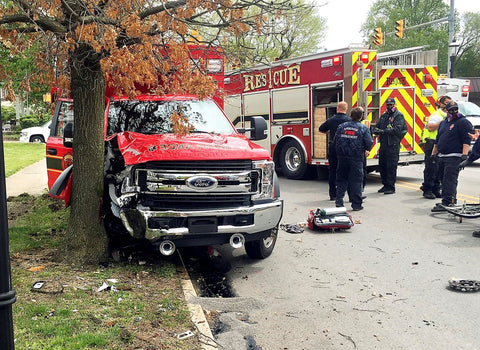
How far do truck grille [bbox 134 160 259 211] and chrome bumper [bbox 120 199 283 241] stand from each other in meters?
0.13

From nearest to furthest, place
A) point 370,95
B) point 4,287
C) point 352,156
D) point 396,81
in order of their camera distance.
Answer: point 4,287
point 352,156
point 370,95
point 396,81

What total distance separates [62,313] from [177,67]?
9.66 ft

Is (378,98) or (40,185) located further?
(40,185)

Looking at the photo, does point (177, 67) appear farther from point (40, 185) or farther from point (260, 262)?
point (40, 185)

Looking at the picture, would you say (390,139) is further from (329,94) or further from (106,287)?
(106,287)

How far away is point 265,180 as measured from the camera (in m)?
5.79

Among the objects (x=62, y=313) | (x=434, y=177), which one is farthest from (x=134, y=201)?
(x=434, y=177)

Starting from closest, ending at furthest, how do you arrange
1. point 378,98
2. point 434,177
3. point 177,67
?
point 177,67
point 434,177
point 378,98

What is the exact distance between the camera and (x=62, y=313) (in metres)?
4.27

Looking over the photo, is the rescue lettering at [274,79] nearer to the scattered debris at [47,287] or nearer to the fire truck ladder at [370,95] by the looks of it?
the fire truck ladder at [370,95]

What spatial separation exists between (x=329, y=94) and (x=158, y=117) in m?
6.61

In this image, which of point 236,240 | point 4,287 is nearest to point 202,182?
point 236,240

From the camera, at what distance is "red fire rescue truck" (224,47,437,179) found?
11.5 metres

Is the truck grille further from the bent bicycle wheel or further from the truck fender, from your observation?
the bent bicycle wheel
